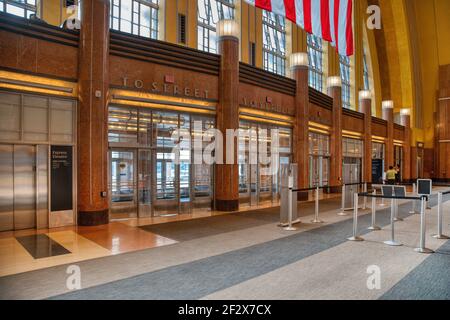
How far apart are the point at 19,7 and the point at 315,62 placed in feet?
61.8

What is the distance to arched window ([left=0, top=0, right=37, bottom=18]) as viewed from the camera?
11078 mm

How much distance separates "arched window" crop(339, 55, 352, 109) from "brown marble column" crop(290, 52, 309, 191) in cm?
1319

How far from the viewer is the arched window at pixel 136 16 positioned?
14.3m

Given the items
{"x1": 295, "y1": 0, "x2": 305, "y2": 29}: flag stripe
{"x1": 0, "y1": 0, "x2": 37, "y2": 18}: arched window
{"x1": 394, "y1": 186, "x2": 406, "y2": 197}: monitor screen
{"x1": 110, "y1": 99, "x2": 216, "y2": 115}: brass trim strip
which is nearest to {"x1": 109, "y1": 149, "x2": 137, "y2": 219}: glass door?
{"x1": 110, "y1": 99, "x2": 216, "y2": 115}: brass trim strip

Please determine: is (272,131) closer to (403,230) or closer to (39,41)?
(403,230)

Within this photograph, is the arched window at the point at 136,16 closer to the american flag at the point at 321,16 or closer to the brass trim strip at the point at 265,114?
the brass trim strip at the point at 265,114

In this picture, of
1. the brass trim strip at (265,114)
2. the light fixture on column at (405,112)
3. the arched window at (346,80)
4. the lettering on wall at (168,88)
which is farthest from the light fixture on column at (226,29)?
the light fixture on column at (405,112)

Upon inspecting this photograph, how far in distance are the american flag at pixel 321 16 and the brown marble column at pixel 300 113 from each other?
359 centimetres

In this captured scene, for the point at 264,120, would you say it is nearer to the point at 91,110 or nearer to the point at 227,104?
the point at 227,104

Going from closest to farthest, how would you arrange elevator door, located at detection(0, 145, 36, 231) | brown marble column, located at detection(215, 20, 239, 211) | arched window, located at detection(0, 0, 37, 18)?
elevator door, located at detection(0, 145, 36, 231) < arched window, located at detection(0, 0, 37, 18) < brown marble column, located at detection(215, 20, 239, 211)

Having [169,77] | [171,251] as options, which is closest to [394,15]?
[169,77]

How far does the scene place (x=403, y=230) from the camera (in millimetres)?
8633

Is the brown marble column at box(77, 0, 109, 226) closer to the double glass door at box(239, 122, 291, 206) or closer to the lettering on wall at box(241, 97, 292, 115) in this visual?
the lettering on wall at box(241, 97, 292, 115)

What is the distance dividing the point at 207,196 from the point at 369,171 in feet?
50.3
